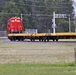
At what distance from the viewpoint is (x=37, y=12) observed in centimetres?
10588

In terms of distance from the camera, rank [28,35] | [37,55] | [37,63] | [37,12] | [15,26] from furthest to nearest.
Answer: [37,12] → [15,26] → [28,35] → [37,55] → [37,63]

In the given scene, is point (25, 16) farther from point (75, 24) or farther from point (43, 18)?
point (75, 24)

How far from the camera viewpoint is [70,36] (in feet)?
167

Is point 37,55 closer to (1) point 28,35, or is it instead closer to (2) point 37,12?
(1) point 28,35

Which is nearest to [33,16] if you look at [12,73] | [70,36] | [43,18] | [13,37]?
[43,18]

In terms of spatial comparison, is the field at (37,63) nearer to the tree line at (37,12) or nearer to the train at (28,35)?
the train at (28,35)

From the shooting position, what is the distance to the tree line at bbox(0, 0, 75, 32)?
99.3 m

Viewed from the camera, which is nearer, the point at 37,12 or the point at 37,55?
the point at 37,55

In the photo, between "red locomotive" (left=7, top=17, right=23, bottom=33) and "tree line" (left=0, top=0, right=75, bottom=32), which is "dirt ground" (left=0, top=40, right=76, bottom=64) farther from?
"tree line" (left=0, top=0, right=75, bottom=32)

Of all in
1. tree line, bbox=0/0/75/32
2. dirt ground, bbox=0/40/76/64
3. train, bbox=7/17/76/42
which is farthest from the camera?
tree line, bbox=0/0/75/32

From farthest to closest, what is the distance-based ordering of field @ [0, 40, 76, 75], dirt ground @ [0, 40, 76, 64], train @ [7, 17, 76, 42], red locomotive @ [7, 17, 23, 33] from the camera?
red locomotive @ [7, 17, 23, 33] < train @ [7, 17, 76, 42] < dirt ground @ [0, 40, 76, 64] < field @ [0, 40, 76, 75]

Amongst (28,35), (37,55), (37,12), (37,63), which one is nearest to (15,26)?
(28,35)

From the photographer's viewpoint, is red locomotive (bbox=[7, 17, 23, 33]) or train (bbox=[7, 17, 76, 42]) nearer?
train (bbox=[7, 17, 76, 42])

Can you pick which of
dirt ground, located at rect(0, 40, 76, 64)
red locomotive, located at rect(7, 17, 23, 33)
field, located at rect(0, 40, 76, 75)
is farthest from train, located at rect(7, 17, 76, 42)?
field, located at rect(0, 40, 76, 75)
